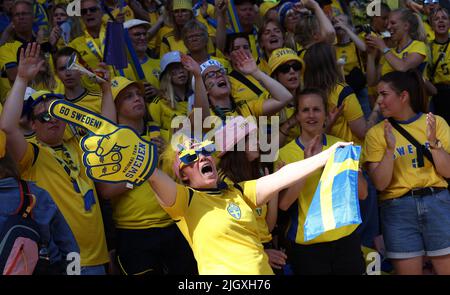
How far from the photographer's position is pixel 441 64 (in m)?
7.68

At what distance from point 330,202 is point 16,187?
5.35 feet

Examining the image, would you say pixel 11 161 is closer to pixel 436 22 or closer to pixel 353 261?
pixel 353 261

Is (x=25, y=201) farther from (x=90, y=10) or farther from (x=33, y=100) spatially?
(x=90, y=10)

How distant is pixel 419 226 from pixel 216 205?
5.85ft

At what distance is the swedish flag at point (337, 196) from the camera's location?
408cm

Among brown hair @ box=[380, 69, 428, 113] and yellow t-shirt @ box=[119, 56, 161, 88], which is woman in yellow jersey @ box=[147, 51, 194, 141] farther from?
brown hair @ box=[380, 69, 428, 113]

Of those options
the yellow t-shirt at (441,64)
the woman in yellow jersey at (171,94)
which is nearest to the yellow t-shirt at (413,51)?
the yellow t-shirt at (441,64)

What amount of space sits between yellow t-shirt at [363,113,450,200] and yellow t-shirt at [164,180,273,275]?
151 cm

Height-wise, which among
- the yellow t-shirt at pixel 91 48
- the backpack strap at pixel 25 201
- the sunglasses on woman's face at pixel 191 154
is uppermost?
the yellow t-shirt at pixel 91 48

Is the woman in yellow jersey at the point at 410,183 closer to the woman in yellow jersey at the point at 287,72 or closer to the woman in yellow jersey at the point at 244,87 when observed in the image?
the woman in yellow jersey at the point at 287,72

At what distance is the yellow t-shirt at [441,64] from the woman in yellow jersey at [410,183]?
2207 millimetres

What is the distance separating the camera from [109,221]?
5.50 m

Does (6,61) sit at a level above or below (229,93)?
above

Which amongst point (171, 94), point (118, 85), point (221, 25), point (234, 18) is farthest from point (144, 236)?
point (234, 18)
